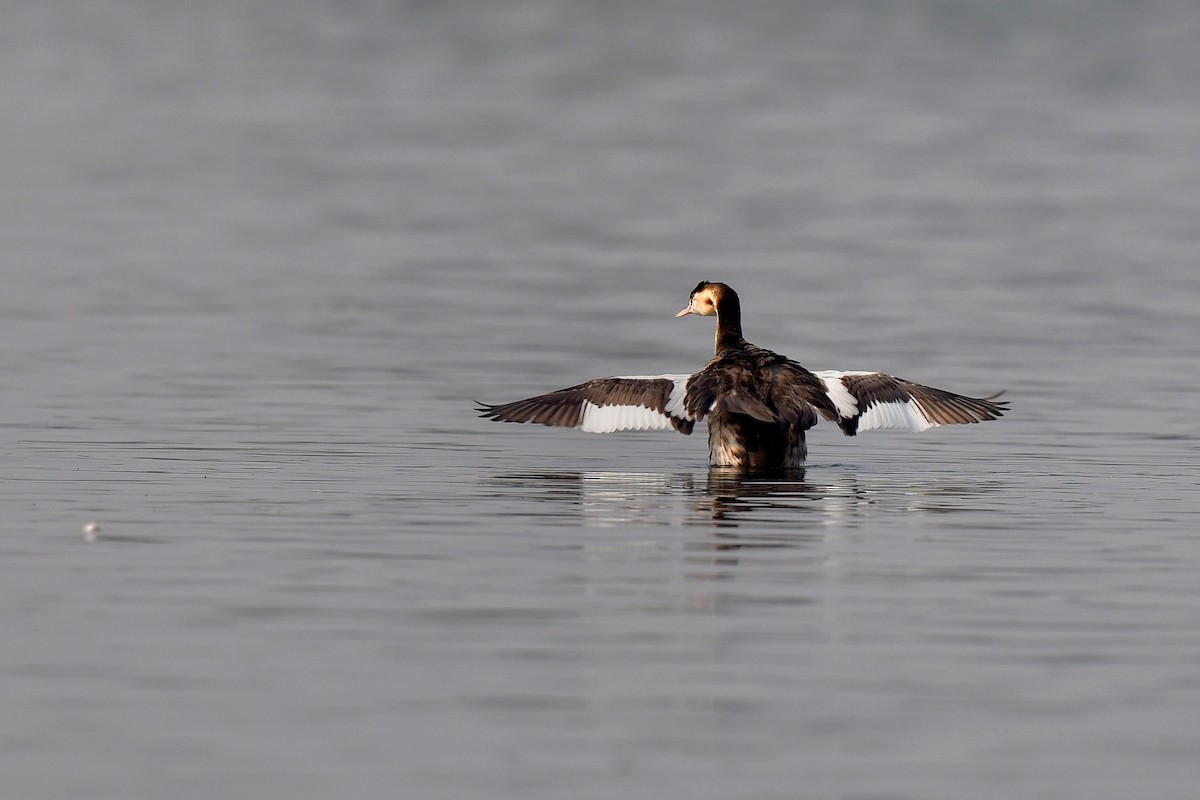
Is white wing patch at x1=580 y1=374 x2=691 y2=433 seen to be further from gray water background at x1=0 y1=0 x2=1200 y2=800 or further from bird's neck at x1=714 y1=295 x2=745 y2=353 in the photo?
bird's neck at x1=714 y1=295 x2=745 y2=353

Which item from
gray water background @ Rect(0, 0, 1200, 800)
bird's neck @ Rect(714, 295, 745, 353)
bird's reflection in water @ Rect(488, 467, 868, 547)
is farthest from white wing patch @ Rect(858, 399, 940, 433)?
bird's neck @ Rect(714, 295, 745, 353)

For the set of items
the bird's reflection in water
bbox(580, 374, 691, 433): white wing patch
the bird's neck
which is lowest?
the bird's reflection in water

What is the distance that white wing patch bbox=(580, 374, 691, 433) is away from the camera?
Answer: 15.7 metres

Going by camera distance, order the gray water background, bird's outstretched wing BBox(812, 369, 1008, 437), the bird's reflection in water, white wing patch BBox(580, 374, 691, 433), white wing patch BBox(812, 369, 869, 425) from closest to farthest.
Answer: the gray water background → the bird's reflection in water → white wing patch BBox(580, 374, 691, 433) → white wing patch BBox(812, 369, 869, 425) → bird's outstretched wing BBox(812, 369, 1008, 437)

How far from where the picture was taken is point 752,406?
15.2 meters

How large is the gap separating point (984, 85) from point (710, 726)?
54005 mm

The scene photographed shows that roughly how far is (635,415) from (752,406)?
1.13 meters

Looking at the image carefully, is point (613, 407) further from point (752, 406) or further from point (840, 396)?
point (840, 396)

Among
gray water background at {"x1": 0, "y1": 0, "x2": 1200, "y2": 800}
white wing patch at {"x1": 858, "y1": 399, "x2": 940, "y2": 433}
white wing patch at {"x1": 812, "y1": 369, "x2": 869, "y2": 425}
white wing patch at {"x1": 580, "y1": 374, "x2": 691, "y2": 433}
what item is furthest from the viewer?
white wing patch at {"x1": 858, "y1": 399, "x2": 940, "y2": 433}

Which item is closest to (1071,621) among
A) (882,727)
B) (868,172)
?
(882,727)

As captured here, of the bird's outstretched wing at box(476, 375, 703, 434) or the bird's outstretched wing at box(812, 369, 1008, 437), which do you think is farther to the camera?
the bird's outstretched wing at box(812, 369, 1008, 437)

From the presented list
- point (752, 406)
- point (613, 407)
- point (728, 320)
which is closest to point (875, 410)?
point (752, 406)

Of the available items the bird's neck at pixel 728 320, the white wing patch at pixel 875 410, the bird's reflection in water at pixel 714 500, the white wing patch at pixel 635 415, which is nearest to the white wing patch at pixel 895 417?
the white wing patch at pixel 875 410

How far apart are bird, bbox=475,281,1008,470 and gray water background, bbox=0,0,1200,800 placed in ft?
0.98
